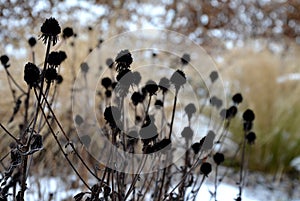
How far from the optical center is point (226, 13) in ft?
13.1

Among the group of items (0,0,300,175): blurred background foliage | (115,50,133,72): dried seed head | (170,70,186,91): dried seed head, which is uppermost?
(0,0,300,175): blurred background foliage

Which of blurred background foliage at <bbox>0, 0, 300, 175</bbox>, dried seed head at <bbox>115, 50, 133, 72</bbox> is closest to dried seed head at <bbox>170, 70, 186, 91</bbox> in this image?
dried seed head at <bbox>115, 50, 133, 72</bbox>

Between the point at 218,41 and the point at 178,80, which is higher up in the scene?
the point at 218,41

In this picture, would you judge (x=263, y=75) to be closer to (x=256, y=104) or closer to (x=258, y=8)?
(x=256, y=104)

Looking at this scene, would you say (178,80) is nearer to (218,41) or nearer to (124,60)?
(124,60)

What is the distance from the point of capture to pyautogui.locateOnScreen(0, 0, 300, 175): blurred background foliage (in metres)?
1.77

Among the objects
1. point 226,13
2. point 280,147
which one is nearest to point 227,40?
point 226,13

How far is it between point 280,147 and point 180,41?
1048mm

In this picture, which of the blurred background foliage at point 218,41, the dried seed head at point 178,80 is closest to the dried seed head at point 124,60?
the dried seed head at point 178,80

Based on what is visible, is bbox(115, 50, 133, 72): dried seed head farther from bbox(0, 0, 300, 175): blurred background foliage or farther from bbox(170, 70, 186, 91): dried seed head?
bbox(0, 0, 300, 175): blurred background foliage

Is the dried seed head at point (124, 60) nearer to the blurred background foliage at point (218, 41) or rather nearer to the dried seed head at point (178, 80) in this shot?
the dried seed head at point (178, 80)

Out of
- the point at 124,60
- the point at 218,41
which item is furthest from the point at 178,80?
the point at 218,41

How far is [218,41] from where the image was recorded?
3848 mm

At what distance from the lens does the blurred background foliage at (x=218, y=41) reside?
69.6 inches
